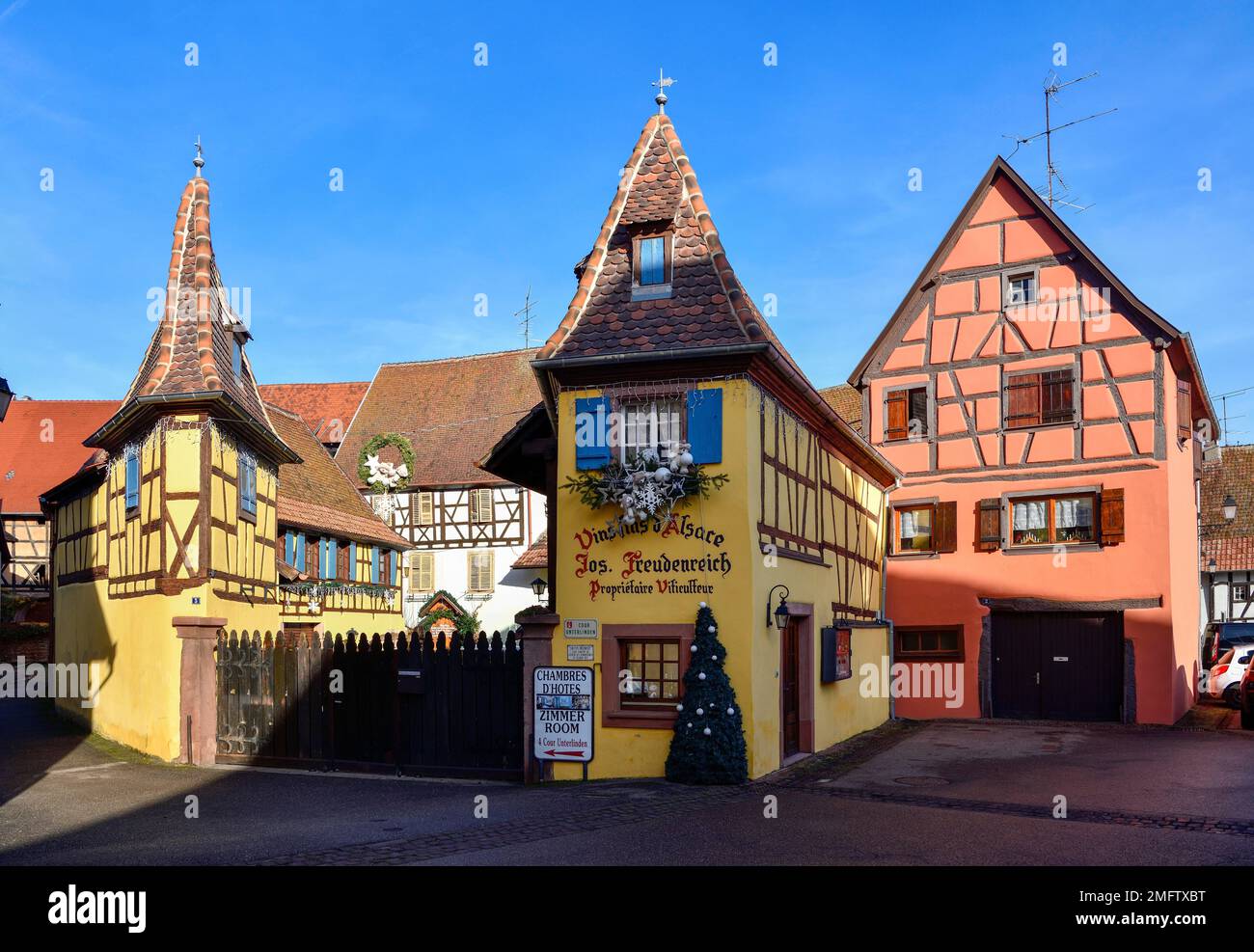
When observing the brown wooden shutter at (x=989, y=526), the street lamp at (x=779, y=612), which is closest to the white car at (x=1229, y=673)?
the brown wooden shutter at (x=989, y=526)

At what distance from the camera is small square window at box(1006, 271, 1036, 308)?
25891 millimetres

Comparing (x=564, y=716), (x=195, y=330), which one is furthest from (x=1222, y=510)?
(x=195, y=330)

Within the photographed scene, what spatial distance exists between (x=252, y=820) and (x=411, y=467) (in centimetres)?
3417

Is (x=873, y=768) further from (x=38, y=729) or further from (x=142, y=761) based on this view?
(x=38, y=729)

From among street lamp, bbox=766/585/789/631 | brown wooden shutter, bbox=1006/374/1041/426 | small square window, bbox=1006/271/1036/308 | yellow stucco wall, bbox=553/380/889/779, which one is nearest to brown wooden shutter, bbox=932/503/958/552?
brown wooden shutter, bbox=1006/374/1041/426

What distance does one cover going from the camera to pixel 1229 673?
91.8 feet

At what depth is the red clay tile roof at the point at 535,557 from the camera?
40000mm

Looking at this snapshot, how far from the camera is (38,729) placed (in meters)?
23.0

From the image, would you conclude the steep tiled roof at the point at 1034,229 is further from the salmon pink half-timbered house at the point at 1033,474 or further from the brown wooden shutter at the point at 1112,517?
the brown wooden shutter at the point at 1112,517

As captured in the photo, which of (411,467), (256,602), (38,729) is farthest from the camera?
(411,467)

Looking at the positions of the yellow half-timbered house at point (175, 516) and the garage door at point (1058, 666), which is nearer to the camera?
the yellow half-timbered house at point (175, 516)

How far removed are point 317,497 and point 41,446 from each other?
64.0ft

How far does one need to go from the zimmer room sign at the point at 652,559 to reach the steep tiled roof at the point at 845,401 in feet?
76.4
